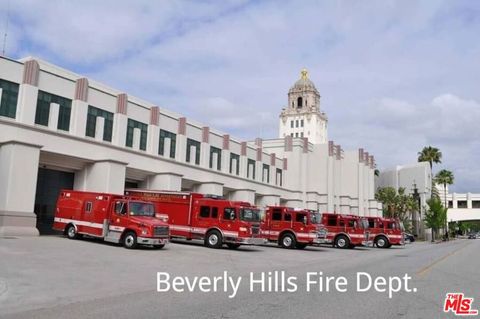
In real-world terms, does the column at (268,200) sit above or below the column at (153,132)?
below

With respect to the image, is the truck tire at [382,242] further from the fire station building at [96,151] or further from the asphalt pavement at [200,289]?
the asphalt pavement at [200,289]

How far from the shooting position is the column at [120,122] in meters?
35.2

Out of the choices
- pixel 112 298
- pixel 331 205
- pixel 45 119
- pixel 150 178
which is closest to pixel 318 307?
pixel 112 298

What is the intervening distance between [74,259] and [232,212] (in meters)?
11.0

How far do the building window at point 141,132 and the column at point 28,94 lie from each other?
27.7 ft

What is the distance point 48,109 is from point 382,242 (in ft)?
87.5

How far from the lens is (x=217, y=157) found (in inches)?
1869

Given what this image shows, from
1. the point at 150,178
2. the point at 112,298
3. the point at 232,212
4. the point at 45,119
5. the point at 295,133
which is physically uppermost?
the point at 295,133

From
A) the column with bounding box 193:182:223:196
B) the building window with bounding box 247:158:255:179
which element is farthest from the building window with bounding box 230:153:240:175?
the column with bounding box 193:182:223:196

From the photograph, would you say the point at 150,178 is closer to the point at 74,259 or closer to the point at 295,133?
the point at 74,259

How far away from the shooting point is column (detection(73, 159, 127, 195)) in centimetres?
3159

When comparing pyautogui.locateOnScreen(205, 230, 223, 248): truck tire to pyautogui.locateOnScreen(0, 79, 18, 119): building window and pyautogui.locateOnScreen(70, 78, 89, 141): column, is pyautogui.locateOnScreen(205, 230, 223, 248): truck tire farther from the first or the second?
pyautogui.locateOnScreen(0, 79, 18, 119): building window

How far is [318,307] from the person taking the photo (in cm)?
945

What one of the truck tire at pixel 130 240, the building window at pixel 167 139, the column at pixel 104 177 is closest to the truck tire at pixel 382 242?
the building window at pixel 167 139
